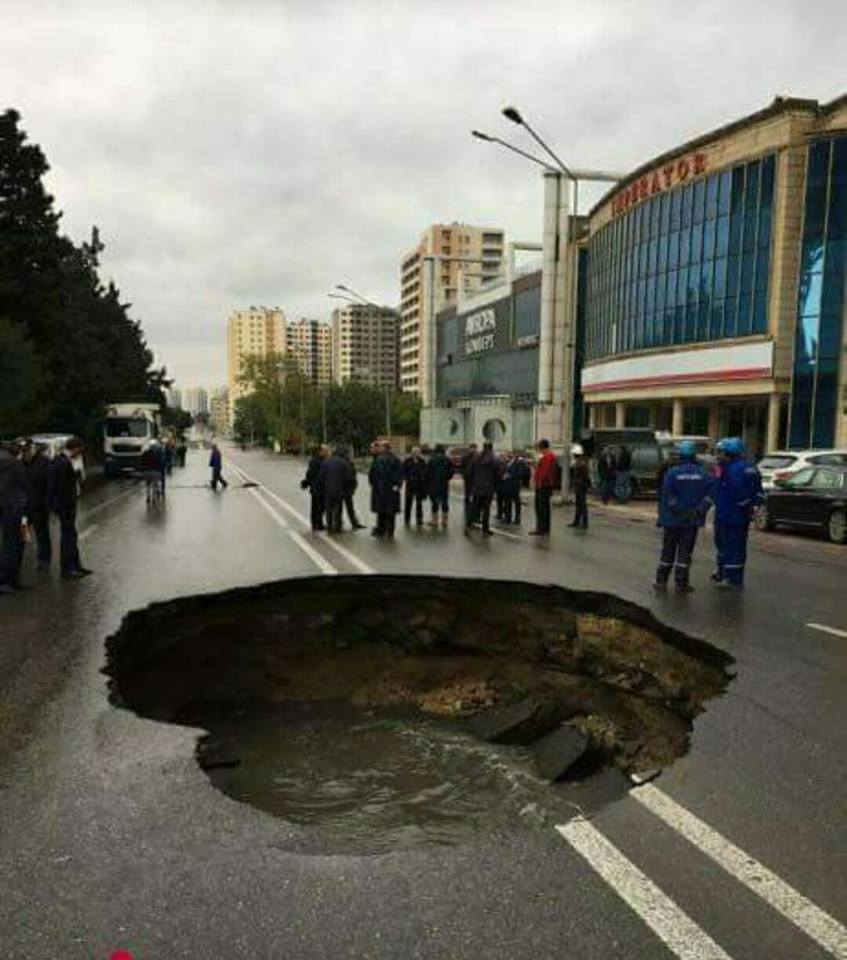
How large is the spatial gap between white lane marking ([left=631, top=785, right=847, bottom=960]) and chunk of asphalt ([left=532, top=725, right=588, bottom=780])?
1356mm

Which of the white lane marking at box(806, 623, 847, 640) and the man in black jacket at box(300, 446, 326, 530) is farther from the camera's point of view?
the man in black jacket at box(300, 446, 326, 530)

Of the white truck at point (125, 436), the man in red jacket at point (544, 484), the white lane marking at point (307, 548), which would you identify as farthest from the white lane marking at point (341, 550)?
the white truck at point (125, 436)

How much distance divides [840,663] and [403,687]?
13.1 feet

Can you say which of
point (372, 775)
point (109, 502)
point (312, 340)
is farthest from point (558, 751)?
point (312, 340)

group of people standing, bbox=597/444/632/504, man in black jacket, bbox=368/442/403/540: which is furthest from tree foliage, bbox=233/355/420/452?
man in black jacket, bbox=368/442/403/540

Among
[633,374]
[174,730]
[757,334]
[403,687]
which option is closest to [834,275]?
→ [757,334]

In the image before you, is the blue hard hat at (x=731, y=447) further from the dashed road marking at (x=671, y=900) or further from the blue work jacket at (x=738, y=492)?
the dashed road marking at (x=671, y=900)

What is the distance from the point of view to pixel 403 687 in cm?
808

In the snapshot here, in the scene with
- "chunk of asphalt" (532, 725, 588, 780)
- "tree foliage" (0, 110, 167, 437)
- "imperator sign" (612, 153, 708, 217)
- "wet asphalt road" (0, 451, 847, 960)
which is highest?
"imperator sign" (612, 153, 708, 217)

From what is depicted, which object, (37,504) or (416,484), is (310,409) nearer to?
(416,484)

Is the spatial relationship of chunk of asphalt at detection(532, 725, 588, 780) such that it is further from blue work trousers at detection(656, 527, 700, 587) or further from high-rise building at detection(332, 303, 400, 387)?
high-rise building at detection(332, 303, 400, 387)

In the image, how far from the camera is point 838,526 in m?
14.8

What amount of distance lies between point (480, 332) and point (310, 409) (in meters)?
19.1

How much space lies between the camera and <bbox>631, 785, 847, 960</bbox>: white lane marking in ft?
9.04
